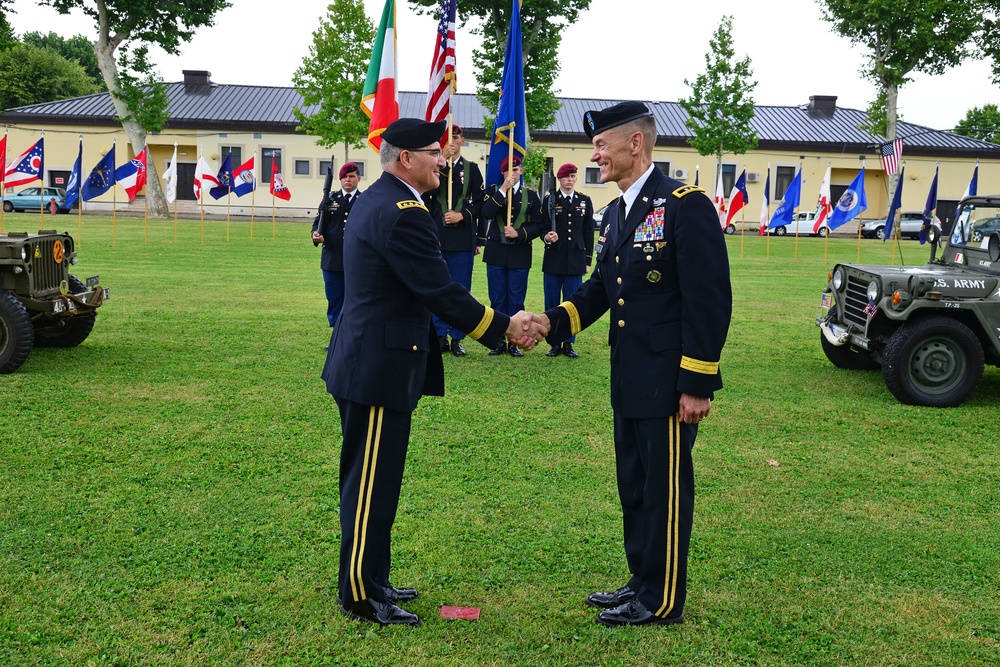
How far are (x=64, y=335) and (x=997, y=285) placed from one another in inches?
363

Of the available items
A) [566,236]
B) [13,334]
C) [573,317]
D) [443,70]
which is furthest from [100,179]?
[573,317]

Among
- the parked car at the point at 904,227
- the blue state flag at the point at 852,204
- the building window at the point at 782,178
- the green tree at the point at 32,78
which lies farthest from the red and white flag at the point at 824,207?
the green tree at the point at 32,78

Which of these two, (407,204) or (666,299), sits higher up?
(407,204)

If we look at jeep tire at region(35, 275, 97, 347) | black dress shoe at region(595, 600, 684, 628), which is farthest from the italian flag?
black dress shoe at region(595, 600, 684, 628)

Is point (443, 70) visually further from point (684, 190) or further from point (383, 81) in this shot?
point (684, 190)

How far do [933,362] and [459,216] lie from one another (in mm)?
4812

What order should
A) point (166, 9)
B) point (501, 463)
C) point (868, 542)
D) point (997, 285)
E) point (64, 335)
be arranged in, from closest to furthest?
point (868, 542), point (501, 463), point (997, 285), point (64, 335), point (166, 9)

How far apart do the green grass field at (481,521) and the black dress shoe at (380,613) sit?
8 cm

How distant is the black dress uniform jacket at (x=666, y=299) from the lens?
3707 mm

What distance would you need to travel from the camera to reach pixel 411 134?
152 inches

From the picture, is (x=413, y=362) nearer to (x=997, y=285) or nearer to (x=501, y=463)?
(x=501, y=463)

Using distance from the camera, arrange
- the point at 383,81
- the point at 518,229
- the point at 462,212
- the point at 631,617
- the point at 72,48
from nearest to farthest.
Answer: the point at 631,617 < the point at 383,81 < the point at 462,212 < the point at 518,229 < the point at 72,48

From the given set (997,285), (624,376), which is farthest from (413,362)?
(997,285)

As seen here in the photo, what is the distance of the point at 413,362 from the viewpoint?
12.8 feet
